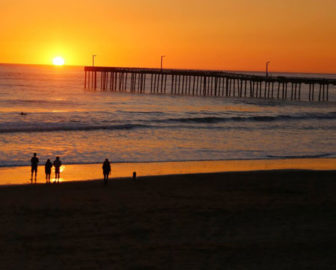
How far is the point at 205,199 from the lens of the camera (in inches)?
536

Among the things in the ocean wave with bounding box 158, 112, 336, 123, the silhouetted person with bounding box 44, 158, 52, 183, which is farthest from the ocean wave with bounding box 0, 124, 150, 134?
the silhouetted person with bounding box 44, 158, 52, 183

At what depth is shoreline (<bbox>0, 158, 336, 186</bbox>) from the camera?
685 inches

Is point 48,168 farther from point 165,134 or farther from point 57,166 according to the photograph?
point 165,134

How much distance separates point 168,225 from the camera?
36.1ft

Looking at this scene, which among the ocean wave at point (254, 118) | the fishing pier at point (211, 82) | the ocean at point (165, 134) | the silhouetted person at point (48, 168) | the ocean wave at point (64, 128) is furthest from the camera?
the fishing pier at point (211, 82)

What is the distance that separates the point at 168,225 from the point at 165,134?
814 inches

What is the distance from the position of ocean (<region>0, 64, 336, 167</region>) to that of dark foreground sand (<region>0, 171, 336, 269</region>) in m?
6.98

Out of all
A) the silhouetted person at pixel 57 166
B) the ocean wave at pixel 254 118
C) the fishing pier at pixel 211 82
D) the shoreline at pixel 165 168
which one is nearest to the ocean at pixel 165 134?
the ocean wave at pixel 254 118

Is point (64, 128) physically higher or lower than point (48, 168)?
higher

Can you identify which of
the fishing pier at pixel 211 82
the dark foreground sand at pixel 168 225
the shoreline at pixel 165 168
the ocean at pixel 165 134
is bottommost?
the dark foreground sand at pixel 168 225

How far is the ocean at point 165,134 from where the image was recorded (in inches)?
917

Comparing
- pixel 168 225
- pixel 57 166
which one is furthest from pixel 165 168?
pixel 168 225

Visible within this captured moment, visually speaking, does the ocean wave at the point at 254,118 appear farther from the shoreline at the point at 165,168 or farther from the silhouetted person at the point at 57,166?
the silhouetted person at the point at 57,166

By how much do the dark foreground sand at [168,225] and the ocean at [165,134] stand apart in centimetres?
698
